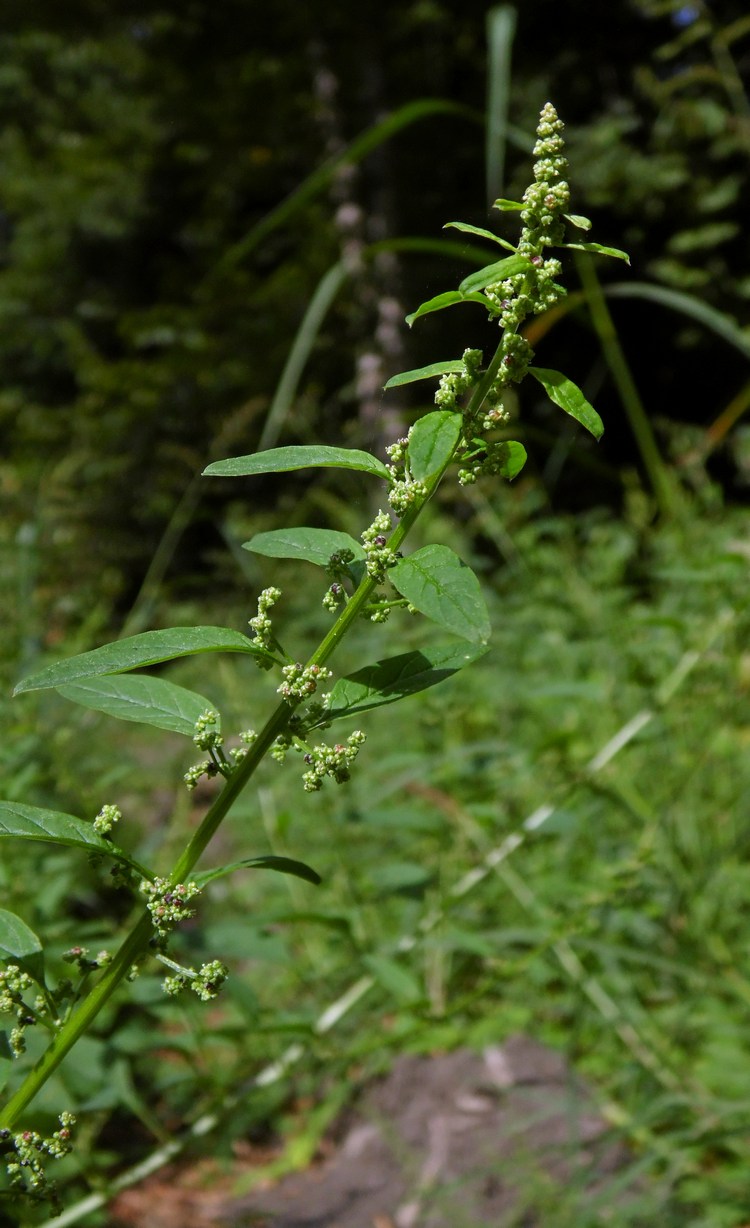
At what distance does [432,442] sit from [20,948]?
0.33 m

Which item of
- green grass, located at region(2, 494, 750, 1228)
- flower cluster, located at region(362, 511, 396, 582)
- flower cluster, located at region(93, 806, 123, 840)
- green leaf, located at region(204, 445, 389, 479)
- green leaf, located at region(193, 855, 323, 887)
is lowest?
green leaf, located at region(193, 855, 323, 887)

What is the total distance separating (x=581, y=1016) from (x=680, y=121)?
5.63 m

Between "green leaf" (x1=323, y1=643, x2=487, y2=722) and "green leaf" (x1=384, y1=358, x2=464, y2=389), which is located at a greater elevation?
"green leaf" (x1=384, y1=358, x2=464, y2=389)

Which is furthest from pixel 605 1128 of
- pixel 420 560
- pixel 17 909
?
pixel 420 560

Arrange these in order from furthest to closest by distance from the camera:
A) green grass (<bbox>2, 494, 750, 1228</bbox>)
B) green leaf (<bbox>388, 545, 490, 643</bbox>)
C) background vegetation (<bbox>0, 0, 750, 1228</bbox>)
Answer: background vegetation (<bbox>0, 0, 750, 1228</bbox>) → green grass (<bbox>2, 494, 750, 1228</bbox>) → green leaf (<bbox>388, 545, 490, 643</bbox>)

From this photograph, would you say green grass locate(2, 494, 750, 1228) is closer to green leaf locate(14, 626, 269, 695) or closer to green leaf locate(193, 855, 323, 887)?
green leaf locate(193, 855, 323, 887)

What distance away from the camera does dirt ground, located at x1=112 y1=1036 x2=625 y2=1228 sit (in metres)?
1.56

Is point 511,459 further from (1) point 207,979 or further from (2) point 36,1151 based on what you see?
(2) point 36,1151

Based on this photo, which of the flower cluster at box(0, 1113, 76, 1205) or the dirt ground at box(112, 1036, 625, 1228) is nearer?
the flower cluster at box(0, 1113, 76, 1205)

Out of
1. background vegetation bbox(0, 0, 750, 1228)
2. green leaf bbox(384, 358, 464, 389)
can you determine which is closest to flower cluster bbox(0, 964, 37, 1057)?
green leaf bbox(384, 358, 464, 389)

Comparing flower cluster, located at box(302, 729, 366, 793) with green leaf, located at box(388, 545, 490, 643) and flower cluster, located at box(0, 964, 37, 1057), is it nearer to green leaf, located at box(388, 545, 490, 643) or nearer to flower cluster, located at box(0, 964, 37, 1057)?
green leaf, located at box(388, 545, 490, 643)

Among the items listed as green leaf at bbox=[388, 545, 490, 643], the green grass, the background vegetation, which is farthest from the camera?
the background vegetation

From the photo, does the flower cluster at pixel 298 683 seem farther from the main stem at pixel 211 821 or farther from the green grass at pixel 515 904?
the green grass at pixel 515 904

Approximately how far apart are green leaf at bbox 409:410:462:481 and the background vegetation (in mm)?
822
